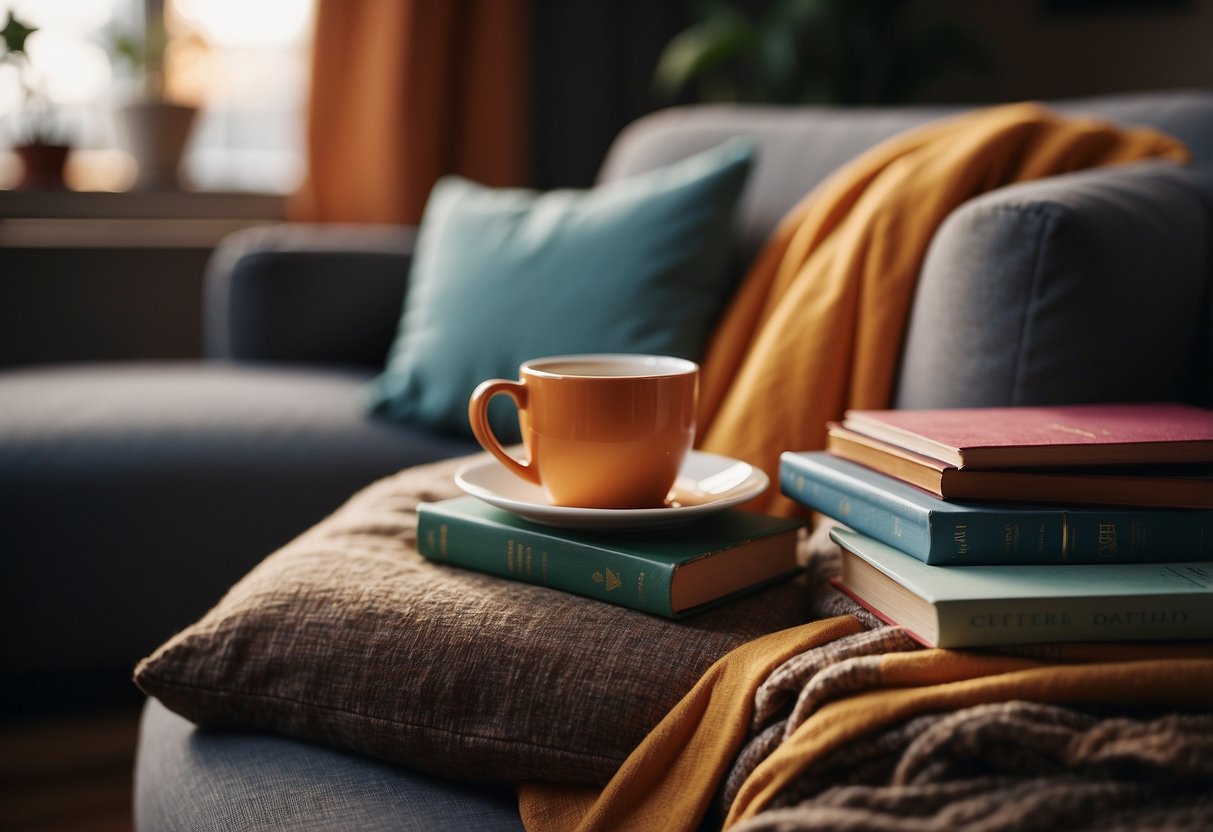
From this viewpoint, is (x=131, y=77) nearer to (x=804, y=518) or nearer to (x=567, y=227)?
(x=567, y=227)

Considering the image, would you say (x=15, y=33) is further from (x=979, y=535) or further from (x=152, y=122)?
(x=979, y=535)

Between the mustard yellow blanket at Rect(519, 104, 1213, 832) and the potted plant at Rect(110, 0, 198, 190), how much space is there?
1.86 m

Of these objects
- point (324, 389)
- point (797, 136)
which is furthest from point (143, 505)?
point (797, 136)

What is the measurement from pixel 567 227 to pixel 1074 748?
1.00 m

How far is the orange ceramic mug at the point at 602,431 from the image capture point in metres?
0.63

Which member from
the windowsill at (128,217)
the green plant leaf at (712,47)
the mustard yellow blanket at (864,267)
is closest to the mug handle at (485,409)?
the mustard yellow blanket at (864,267)

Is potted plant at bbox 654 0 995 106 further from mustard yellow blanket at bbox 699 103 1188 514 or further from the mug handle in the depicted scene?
the mug handle

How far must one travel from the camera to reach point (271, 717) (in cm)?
65

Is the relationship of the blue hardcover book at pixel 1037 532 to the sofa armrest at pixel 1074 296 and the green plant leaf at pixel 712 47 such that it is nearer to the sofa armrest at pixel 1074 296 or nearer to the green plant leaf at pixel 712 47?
the sofa armrest at pixel 1074 296

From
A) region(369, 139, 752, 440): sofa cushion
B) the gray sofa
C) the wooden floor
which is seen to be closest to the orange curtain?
the gray sofa

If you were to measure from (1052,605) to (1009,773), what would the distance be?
9 centimetres

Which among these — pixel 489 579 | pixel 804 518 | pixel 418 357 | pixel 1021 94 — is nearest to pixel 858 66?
pixel 1021 94

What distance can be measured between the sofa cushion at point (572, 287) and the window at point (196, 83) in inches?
58.7

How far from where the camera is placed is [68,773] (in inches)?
50.8
